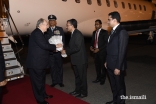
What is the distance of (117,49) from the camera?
11.0 ft

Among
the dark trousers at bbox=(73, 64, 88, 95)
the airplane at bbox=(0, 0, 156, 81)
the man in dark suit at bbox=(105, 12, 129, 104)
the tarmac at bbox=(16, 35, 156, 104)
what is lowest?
the tarmac at bbox=(16, 35, 156, 104)

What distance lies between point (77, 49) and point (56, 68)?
146 cm

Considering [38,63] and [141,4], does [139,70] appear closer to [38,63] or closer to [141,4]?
[38,63]

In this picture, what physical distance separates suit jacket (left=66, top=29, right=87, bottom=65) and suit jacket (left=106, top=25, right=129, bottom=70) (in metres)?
0.73

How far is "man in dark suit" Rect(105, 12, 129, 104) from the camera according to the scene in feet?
10.6

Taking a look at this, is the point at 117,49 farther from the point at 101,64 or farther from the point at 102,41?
the point at 101,64

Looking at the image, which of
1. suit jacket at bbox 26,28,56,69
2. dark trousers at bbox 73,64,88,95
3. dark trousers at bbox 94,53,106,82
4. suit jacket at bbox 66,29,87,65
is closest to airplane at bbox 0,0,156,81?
suit jacket at bbox 26,28,56,69

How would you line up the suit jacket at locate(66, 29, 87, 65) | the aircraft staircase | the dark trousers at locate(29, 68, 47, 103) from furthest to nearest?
the aircraft staircase → the suit jacket at locate(66, 29, 87, 65) → the dark trousers at locate(29, 68, 47, 103)

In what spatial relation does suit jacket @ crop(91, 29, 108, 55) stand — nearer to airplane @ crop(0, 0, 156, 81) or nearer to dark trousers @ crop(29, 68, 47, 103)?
dark trousers @ crop(29, 68, 47, 103)

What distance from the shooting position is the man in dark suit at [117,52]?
3.24 m

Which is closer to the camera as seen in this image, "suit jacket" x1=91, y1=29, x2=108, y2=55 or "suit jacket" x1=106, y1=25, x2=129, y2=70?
"suit jacket" x1=106, y1=25, x2=129, y2=70

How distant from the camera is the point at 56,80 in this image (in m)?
5.07

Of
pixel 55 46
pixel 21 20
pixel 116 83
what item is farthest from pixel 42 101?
pixel 21 20

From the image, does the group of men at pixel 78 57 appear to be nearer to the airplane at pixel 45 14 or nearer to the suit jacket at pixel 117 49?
the suit jacket at pixel 117 49
